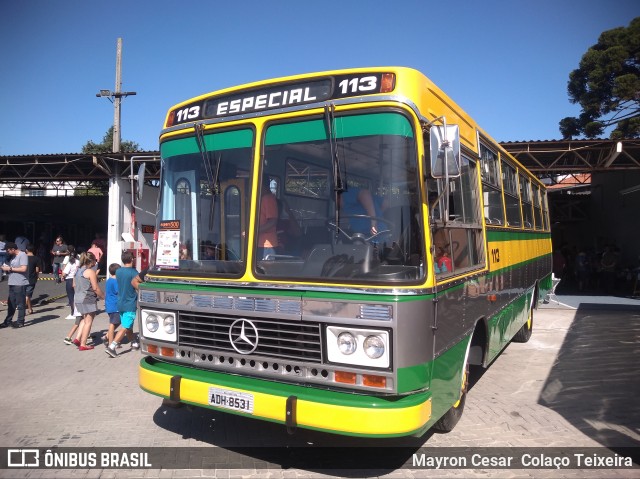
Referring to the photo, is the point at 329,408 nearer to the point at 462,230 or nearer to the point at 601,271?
the point at 462,230

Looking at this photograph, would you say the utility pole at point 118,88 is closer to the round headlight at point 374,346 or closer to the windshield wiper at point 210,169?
the windshield wiper at point 210,169

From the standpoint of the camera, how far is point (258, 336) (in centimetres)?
380

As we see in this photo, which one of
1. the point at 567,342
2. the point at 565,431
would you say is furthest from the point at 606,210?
the point at 565,431

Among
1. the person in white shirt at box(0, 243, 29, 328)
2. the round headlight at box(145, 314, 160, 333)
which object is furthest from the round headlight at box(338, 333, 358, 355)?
the person in white shirt at box(0, 243, 29, 328)

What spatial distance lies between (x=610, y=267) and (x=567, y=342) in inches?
436

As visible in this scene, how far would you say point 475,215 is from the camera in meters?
5.02

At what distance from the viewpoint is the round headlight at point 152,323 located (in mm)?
4469

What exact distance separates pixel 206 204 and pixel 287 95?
1.17 metres

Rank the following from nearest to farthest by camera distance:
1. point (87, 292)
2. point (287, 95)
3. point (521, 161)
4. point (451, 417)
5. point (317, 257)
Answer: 1. point (317, 257)
2. point (287, 95)
3. point (451, 417)
4. point (87, 292)
5. point (521, 161)

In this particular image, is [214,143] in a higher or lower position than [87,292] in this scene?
higher

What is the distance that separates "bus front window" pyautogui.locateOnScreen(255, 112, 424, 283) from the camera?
3562mm

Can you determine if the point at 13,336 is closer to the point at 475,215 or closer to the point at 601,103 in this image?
the point at 475,215

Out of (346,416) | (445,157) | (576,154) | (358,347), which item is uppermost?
(576,154)

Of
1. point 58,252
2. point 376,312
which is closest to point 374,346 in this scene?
point 376,312
